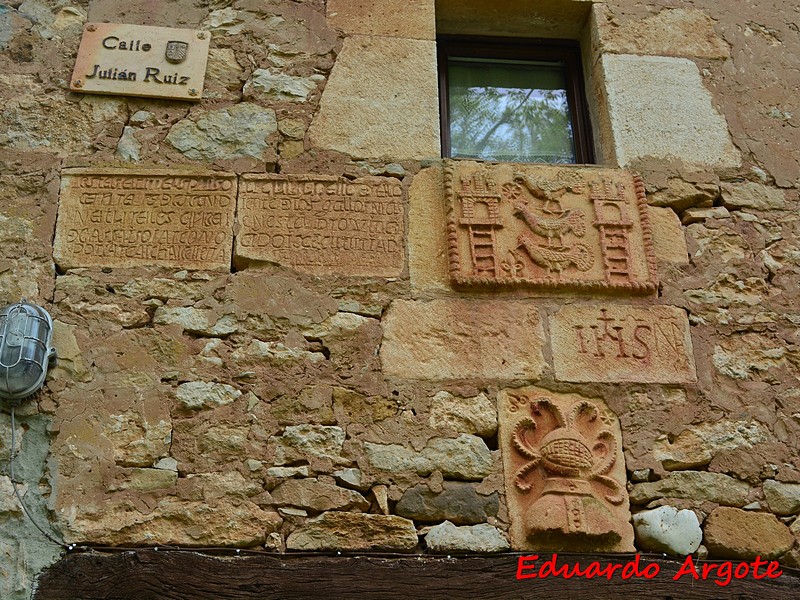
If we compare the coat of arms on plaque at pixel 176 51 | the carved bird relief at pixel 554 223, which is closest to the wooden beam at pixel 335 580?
the carved bird relief at pixel 554 223

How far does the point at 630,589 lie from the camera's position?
294 cm

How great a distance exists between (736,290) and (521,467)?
114cm

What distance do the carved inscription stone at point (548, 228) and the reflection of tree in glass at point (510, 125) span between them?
1.13ft

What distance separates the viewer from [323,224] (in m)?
3.51

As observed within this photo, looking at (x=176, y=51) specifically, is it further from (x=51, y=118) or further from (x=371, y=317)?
(x=371, y=317)

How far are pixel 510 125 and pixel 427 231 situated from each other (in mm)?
874

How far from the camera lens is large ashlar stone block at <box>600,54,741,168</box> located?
3857mm

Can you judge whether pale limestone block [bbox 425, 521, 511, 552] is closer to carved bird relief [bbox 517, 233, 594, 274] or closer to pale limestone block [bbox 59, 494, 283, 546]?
pale limestone block [bbox 59, 494, 283, 546]

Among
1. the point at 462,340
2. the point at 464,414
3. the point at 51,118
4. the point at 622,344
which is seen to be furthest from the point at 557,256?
the point at 51,118

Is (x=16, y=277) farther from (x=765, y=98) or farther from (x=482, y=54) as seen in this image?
(x=765, y=98)

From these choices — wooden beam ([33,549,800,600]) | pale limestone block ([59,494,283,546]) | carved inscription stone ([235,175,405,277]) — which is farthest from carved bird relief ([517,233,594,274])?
pale limestone block ([59,494,283,546])

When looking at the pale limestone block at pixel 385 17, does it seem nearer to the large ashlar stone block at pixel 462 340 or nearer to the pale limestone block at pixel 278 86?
the pale limestone block at pixel 278 86

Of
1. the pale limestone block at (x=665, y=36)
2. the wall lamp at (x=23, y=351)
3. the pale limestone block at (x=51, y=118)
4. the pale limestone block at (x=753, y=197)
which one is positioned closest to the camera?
the wall lamp at (x=23, y=351)

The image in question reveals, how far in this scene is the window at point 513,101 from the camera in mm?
4074
